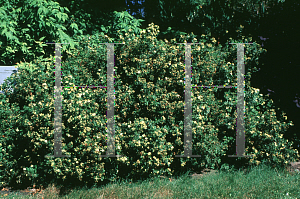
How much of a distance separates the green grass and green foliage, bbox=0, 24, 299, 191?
206 mm

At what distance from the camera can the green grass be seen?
3764 mm

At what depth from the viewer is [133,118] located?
15.1ft

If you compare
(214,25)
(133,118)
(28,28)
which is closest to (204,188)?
(133,118)

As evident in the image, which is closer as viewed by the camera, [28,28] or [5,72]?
[5,72]

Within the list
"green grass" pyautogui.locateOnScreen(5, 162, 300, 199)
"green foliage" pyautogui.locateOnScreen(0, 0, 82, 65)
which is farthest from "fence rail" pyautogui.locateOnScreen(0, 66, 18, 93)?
"green grass" pyautogui.locateOnScreen(5, 162, 300, 199)

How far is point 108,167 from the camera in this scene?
4156 mm

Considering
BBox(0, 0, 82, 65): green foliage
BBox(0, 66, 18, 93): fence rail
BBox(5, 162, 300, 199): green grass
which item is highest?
BBox(0, 0, 82, 65): green foliage

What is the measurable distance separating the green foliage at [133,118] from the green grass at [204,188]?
21 cm

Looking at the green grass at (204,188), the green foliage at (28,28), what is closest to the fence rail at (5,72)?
the green foliage at (28,28)

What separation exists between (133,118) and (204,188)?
1.55 m

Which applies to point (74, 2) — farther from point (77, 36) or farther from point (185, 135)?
point (185, 135)

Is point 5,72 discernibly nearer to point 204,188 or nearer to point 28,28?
point 28,28

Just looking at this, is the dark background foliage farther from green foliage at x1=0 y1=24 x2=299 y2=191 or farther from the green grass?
the green grass

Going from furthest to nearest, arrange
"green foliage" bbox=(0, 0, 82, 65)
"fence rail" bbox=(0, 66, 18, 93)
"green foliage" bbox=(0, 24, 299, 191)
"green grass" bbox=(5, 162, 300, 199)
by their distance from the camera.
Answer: "green foliage" bbox=(0, 0, 82, 65) → "fence rail" bbox=(0, 66, 18, 93) → "green foliage" bbox=(0, 24, 299, 191) → "green grass" bbox=(5, 162, 300, 199)
